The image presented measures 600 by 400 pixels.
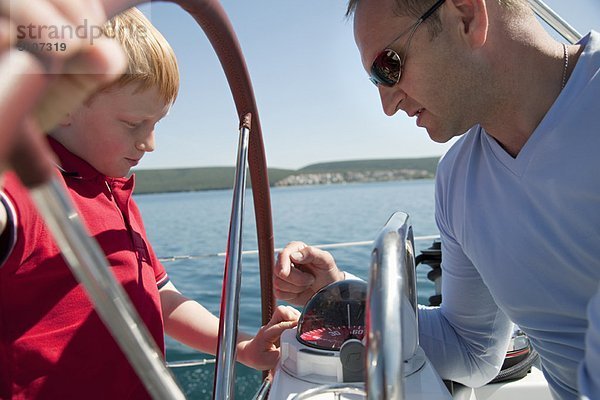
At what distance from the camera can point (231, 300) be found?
0.87 meters

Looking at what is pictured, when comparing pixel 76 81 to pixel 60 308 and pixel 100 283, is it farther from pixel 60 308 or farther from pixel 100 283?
pixel 60 308

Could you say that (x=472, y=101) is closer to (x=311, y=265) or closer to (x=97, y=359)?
(x=311, y=265)

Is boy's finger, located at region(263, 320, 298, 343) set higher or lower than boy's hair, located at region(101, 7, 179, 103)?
lower

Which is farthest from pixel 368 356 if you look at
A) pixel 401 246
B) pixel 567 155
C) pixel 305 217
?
pixel 305 217

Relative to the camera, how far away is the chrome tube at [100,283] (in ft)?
0.80

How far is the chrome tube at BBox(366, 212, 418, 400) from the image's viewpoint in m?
0.38

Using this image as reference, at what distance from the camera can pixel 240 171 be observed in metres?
1.03

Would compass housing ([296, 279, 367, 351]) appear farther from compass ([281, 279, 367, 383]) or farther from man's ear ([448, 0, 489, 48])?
man's ear ([448, 0, 489, 48])

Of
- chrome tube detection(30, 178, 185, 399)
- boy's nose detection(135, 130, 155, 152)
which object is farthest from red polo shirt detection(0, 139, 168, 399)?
chrome tube detection(30, 178, 185, 399)

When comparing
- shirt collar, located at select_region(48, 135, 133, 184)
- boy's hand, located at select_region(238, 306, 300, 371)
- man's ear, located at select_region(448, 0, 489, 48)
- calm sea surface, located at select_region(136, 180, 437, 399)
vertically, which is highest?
man's ear, located at select_region(448, 0, 489, 48)

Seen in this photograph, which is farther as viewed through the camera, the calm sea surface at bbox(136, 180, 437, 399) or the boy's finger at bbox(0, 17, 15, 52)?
the calm sea surface at bbox(136, 180, 437, 399)

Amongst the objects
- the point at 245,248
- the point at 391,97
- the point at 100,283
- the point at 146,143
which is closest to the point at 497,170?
the point at 391,97

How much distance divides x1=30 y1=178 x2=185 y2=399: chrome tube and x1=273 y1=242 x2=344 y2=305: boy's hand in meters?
0.80

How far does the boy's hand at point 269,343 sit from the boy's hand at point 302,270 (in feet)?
0.21
